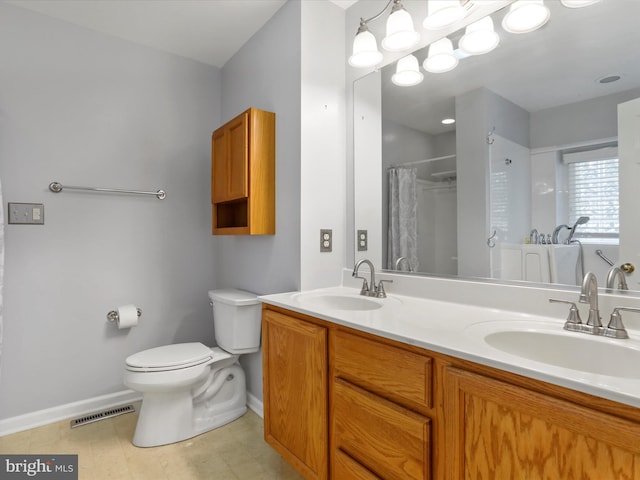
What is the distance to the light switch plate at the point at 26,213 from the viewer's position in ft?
6.30

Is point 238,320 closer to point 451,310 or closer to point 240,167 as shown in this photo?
point 240,167

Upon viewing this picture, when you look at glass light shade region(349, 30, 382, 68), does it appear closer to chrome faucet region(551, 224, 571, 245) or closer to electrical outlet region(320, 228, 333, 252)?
electrical outlet region(320, 228, 333, 252)

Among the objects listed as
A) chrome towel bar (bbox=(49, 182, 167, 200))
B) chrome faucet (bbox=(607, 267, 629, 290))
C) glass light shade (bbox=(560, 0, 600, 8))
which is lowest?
chrome faucet (bbox=(607, 267, 629, 290))

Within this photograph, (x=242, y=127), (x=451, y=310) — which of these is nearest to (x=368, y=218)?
(x=451, y=310)

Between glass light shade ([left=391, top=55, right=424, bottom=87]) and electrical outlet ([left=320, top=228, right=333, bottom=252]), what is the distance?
0.85m

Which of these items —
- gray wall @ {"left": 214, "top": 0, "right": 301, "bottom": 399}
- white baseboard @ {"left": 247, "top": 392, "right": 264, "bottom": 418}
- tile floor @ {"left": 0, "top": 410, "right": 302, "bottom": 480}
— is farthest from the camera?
white baseboard @ {"left": 247, "top": 392, "right": 264, "bottom": 418}

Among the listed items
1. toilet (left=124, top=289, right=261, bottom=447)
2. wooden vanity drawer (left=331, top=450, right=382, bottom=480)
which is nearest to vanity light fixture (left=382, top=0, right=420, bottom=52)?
toilet (left=124, top=289, right=261, bottom=447)

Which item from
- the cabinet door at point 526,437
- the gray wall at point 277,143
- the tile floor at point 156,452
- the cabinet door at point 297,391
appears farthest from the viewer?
the gray wall at point 277,143

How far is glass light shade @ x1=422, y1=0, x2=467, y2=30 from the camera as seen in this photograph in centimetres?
134

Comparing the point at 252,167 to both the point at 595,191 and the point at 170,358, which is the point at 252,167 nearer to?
the point at 170,358

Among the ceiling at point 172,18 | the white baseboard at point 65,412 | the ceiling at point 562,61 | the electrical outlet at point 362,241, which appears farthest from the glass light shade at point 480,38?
the white baseboard at point 65,412

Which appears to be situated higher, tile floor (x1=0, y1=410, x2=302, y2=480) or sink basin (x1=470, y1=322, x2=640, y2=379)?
sink basin (x1=470, y1=322, x2=640, y2=379)

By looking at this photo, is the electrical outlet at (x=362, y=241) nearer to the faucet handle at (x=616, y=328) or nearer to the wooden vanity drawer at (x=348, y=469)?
the wooden vanity drawer at (x=348, y=469)

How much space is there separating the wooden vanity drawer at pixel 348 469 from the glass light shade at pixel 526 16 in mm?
1659
